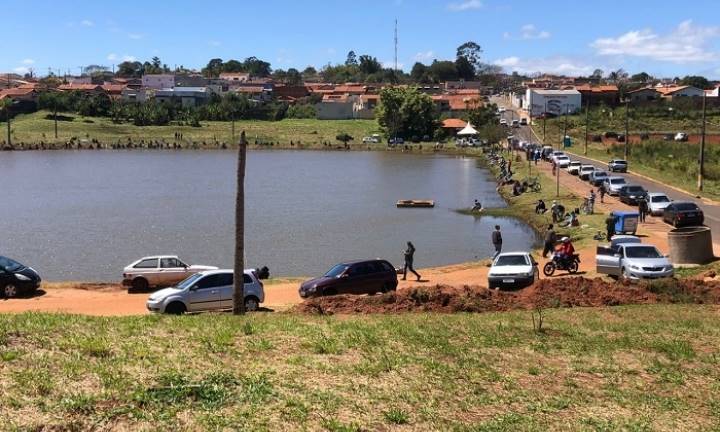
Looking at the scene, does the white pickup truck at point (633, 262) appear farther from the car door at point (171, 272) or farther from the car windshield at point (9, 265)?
the car windshield at point (9, 265)

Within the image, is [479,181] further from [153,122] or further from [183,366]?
[153,122]

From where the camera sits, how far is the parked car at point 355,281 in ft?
71.2

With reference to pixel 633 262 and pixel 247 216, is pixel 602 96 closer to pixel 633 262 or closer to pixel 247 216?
pixel 247 216

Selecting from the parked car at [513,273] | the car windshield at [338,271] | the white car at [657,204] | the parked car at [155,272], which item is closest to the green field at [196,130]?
the white car at [657,204]

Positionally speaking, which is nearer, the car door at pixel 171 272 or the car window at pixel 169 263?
the car door at pixel 171 272

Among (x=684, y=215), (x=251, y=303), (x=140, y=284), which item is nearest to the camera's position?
(x=251, y=303)

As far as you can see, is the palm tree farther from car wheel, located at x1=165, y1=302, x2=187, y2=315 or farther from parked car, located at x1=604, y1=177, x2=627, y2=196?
parked car, located at x1=604, y1=177, x2=627, y2=196

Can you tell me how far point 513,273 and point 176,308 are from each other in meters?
9.34

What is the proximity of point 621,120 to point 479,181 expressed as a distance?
63.0 m

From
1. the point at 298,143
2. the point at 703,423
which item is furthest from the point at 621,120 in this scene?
the point at 703,423

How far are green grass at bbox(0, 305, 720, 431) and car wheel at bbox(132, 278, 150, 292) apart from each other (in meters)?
9.11

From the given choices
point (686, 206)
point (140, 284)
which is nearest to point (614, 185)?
point (686, 206)

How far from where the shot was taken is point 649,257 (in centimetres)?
2295

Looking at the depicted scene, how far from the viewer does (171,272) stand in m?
24.9
